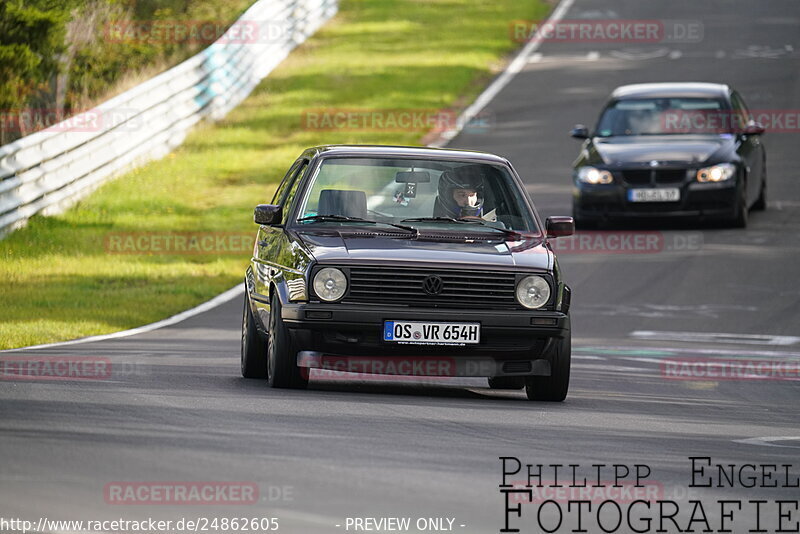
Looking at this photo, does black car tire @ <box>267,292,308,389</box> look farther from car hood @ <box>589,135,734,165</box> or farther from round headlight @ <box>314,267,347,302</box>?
car hood @ <box>589,135,734,165</box>

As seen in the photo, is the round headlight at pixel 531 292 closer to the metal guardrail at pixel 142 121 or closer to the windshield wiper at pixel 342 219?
the windshield wiper at pixel 342 219

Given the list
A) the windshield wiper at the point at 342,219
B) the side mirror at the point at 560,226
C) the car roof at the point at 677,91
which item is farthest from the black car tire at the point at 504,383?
the car roof at the point at 677,91

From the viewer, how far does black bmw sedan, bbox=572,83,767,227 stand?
70.4 ft

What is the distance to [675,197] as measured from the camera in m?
21.5

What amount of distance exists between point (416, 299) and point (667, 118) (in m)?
13.1

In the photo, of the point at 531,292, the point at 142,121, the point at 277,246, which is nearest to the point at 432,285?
the point at 531,292

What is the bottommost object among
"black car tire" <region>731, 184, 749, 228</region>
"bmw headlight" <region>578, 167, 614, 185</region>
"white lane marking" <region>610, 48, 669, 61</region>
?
"black car tire" <region>731, 184, 749, 228</region>

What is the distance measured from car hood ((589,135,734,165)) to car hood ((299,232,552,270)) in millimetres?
10852

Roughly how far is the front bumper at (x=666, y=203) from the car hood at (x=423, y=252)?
10805 mm

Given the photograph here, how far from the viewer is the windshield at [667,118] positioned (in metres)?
22.7

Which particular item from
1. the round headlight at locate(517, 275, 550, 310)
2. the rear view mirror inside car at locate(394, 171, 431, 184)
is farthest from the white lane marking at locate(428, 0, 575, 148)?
the round headlight at locate(517, 275, 550, 310)

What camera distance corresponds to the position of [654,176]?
21.4m

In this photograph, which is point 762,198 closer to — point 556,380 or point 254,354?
point 254,354

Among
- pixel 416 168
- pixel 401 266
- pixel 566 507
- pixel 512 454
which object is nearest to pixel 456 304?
pixel 401 266
